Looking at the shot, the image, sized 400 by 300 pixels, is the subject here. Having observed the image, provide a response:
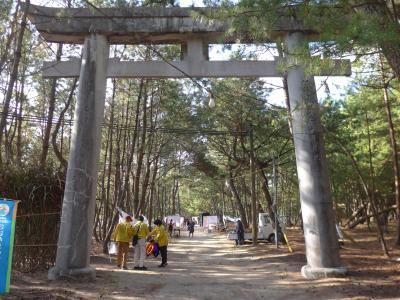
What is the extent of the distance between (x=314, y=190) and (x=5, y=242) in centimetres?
665

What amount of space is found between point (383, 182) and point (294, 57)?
2186 centimetres

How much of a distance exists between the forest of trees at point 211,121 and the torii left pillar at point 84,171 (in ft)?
4.00

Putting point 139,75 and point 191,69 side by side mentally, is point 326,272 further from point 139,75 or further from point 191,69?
point 139,75

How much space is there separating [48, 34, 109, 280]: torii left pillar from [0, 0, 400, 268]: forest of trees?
1.22 m

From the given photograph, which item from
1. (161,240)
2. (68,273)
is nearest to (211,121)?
(161,240)

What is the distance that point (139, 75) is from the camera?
1081 centimetres

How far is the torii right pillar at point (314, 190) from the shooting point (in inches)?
389

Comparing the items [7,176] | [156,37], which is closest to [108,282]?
[7,176]

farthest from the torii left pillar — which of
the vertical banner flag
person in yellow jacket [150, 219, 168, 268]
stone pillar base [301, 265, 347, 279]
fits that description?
stone pillar base [301, 265, 347, 279]

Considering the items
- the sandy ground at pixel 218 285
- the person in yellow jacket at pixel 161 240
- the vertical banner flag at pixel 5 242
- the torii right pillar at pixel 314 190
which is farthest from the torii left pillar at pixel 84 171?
the torii right pillar at pixel 314 190

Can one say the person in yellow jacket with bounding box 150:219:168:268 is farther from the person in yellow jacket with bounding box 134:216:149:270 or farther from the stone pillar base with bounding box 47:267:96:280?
the stone pillar base with bounding box 47:267:96:280

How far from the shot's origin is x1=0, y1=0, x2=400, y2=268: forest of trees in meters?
5.70

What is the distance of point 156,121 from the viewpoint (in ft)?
81.1

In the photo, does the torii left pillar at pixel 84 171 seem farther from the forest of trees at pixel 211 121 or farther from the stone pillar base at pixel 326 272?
the stone pillar base at pixel 326 272
